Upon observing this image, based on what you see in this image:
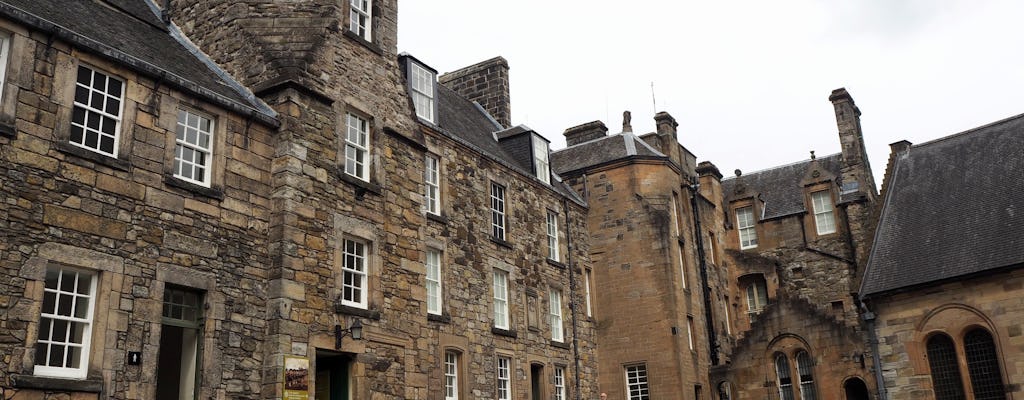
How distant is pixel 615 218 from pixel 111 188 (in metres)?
18.3

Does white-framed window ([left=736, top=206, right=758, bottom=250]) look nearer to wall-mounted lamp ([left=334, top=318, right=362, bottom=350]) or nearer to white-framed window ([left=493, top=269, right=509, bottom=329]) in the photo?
white-framed window ([left=493, top=269, right=509, bottom=329])

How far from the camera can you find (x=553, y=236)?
86.3ft

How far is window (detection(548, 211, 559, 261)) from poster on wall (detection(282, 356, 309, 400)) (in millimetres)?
12114

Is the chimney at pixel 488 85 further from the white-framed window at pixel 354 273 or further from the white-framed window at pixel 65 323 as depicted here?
the white-framed window at pixel 65 323

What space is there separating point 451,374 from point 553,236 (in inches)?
280

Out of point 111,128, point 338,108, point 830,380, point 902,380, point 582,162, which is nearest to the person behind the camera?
point 111,128

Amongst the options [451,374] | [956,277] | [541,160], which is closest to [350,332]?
[451,374]

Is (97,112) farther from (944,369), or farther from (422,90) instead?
(944,369)

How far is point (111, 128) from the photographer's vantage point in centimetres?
1291

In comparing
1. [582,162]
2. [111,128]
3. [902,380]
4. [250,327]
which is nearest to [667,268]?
[582,162]

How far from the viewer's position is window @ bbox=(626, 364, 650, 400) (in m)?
26.8

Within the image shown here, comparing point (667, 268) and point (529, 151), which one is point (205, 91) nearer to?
point (529, 151)

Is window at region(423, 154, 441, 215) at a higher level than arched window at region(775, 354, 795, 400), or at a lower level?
higher

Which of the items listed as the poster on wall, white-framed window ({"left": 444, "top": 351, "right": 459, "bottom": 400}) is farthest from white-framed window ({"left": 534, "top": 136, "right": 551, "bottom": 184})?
the poster on wall
